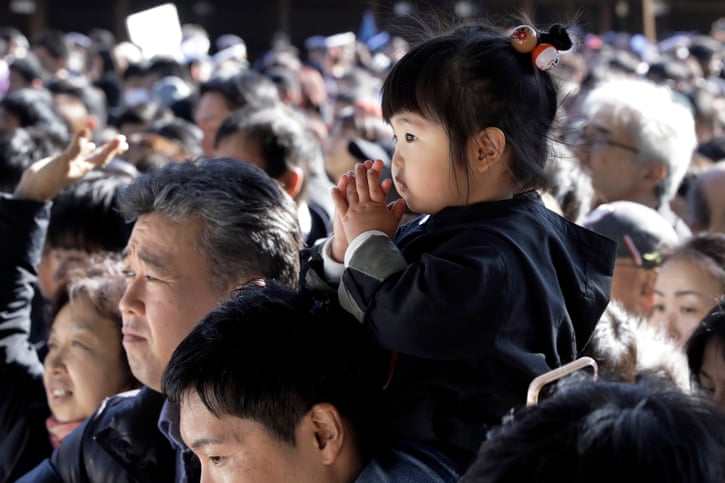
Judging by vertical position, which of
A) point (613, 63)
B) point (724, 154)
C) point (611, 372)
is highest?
point (611, 372)

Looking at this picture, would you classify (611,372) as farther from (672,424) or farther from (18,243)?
(18,243)

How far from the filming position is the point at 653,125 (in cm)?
422

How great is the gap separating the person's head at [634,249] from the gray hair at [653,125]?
624 mm

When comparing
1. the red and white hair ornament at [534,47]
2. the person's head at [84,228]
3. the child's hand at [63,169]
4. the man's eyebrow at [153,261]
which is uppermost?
the red and white hair ornament at [534,47]

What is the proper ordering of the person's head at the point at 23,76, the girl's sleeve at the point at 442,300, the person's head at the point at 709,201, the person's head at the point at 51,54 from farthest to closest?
1. the person's head at the point at 51,54
2. the person's head at the point at 23,76
3. the person's head at the point at 709,201
4. the girl's sleeve at the point at 442,300

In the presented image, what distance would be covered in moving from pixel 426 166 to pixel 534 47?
0.27m

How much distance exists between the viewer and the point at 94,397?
2.88 metres

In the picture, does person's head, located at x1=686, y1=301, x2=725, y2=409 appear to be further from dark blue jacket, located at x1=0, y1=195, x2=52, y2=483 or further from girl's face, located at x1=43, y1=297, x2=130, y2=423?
dark blue jacket, located at x1=0, y1=195, x2=52, y2=483

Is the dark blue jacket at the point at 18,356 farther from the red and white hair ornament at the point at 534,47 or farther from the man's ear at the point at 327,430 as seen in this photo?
the red and white hair ornament at the point at 534,47

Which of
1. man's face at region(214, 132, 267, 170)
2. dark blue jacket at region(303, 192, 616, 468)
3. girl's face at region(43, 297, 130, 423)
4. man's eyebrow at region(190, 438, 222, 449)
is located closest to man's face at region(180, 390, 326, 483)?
man's eyebrow at region(190, 438, 222, 449)

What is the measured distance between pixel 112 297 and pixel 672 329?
1592mm

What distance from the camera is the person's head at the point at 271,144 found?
4113 mm

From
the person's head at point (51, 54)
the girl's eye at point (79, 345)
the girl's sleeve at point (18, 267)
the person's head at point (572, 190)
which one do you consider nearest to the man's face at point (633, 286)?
the person's head at point (572, 190)

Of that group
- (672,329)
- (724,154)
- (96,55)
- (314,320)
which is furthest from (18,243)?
(96,55)
